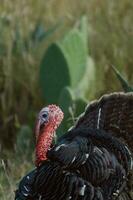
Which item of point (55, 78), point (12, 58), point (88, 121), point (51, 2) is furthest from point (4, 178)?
point (51, 2)

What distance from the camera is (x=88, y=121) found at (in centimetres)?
420

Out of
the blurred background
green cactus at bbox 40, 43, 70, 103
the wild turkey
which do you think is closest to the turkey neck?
the wild turkey

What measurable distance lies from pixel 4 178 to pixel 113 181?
4.37ft

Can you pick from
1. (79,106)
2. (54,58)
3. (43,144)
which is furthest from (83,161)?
(54,58)

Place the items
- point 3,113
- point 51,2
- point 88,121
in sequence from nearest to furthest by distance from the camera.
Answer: point 88,121, point 3,113, point 51,2

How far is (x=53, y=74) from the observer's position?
652 centimetres

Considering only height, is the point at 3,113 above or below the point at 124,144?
above

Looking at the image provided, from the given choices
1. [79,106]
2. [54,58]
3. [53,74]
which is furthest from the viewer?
[53,74]

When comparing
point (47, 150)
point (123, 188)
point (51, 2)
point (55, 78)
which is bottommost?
point (123, 188)

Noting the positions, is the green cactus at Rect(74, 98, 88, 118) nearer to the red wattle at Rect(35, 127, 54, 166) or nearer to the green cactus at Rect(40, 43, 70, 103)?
the green cactus at Rect(40, 43, 70, 103)

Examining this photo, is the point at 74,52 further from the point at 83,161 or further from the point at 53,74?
the point at 83,161

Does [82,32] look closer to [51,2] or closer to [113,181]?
[51,2]

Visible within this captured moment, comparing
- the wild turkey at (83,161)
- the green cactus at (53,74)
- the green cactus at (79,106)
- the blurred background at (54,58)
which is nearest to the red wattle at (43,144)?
the wild turkey at (83,161)

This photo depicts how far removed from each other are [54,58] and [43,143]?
102 inches
